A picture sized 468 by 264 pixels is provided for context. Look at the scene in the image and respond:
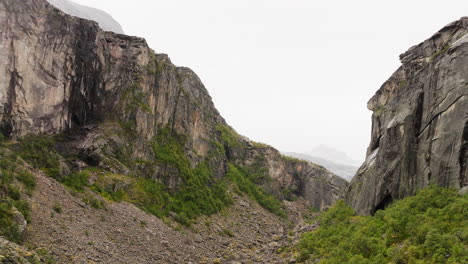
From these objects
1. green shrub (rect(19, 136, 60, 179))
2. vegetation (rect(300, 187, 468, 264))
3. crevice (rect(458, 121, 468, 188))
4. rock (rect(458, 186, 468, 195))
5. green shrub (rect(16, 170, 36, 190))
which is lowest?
green shrub (rect(16, 170, 36, 190))

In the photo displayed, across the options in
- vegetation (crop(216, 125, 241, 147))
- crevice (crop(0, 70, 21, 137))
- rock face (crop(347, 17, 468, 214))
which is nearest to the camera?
rock face (crop(347, 17, 468, 214))

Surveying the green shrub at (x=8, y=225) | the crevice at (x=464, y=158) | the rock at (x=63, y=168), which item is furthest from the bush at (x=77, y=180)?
the crevice at (x=464, y=158)

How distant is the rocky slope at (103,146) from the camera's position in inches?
1405

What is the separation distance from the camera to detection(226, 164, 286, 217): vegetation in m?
80.2

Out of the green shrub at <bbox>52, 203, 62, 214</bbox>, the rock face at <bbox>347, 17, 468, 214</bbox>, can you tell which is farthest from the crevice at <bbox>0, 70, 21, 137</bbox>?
the rock face at <bbox>347, 17, 468, 214</bbox>

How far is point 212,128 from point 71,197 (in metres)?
49.8

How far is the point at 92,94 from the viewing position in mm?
57250

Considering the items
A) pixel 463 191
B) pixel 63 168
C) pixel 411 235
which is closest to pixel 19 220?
pixel 63 168

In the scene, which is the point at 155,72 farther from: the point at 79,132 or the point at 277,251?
the point at 277,251

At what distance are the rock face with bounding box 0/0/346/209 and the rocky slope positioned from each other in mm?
179

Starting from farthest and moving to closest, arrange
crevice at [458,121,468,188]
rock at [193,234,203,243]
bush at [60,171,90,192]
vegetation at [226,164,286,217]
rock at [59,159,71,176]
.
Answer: vegetation at [226,164,286,217] < rock at [193,234,203,243] < rock at [59,159,71,176] < bush at [60,171,90,192] < crevice at [458,121,468,188]

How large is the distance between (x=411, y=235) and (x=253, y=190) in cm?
5924

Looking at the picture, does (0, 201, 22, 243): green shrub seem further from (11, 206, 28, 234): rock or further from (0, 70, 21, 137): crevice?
(0, 70, 21, 137): crevice

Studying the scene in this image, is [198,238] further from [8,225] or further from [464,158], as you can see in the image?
[464,158]
